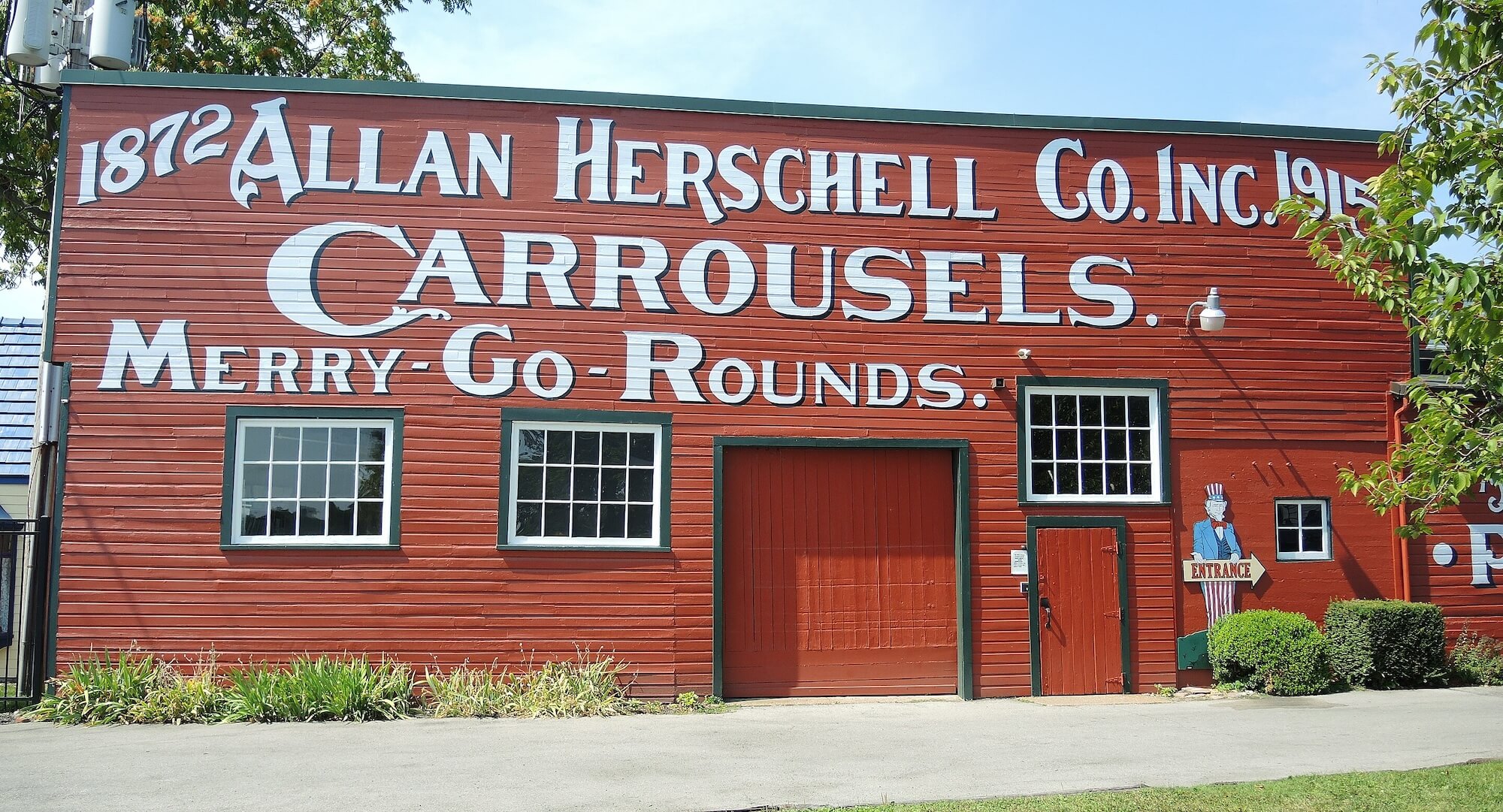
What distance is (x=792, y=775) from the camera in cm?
863

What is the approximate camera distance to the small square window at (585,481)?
12.1 meters

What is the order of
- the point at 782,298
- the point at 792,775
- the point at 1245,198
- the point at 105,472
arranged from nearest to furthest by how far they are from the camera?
the point at 792,775
the point at 105,472
the point at 782,298
the point at 1245,198

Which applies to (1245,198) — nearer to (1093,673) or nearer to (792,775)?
(1093,673)

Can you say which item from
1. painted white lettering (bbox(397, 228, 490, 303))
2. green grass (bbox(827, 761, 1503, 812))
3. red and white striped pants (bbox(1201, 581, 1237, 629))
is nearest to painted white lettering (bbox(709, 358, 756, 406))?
painted white lettering (bbox(397, 228, 490, 303))

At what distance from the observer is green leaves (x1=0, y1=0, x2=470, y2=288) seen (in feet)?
60.3

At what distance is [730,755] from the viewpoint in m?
9.41

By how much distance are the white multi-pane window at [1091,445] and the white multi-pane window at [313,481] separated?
6.69 m

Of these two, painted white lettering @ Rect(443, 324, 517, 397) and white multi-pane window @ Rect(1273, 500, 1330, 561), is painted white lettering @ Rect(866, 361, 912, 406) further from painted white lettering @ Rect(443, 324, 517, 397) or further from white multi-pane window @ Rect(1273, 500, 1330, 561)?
white multi-pane window @ Rect(1273, 500, 1330, 561)

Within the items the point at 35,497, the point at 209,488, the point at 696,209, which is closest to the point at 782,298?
the point at 696,209

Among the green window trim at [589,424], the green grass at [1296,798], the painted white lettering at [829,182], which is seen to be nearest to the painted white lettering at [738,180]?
the painted white lettering at [829,182]

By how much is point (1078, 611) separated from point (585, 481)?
5352 mm

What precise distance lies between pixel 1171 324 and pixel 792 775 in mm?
7204

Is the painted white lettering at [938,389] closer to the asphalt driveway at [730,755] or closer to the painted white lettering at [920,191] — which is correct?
the painted white lettering at [920,191]

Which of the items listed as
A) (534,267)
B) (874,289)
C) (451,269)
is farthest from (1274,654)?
(451,269)
